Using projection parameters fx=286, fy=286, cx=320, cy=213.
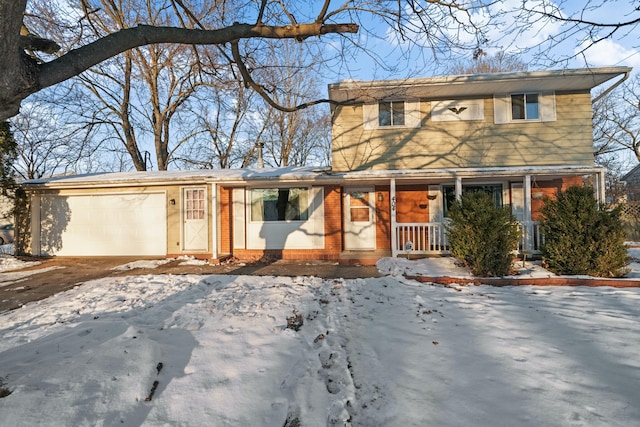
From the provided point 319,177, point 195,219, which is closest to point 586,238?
point 319,177

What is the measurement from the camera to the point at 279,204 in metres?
9.56

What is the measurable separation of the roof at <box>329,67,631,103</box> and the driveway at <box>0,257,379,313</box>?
16.2ft

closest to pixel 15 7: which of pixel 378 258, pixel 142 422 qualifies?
pixel 142 422

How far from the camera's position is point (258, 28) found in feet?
12.5

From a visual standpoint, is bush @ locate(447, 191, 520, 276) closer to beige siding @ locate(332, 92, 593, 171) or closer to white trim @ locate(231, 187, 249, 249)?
beige siding @ locate(332, 92, 593, 171)

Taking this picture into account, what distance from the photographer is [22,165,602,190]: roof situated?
7961 mm

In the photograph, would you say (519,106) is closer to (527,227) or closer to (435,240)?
(527,227)

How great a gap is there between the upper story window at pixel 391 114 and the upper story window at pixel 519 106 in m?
2.49

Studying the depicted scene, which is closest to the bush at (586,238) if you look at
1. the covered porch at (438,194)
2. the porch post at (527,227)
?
the porch post at (527,227)

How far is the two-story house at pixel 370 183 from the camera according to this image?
29.1 ft

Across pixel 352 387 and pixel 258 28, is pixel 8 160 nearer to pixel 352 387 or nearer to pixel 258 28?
pixel 258 28

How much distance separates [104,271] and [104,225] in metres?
3.28

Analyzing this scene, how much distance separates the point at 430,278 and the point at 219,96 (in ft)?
48.8

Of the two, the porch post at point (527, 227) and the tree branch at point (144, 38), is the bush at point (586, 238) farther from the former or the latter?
the tree branch at point (144, 38)
